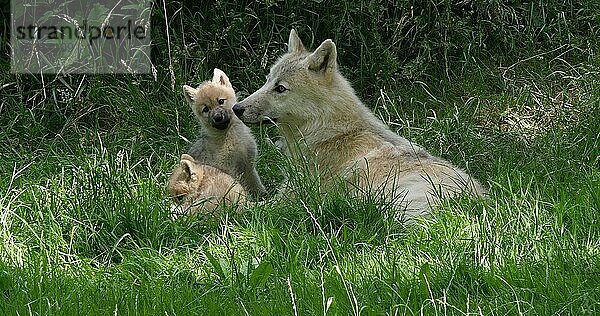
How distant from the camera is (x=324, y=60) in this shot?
664 cm

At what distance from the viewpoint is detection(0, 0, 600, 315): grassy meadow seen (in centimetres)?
444

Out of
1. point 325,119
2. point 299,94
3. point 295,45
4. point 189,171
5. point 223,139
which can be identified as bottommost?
point 223,139

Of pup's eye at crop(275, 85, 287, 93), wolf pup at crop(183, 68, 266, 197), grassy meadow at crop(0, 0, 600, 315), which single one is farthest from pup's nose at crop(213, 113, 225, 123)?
pup's eye at crop(275, 85, 287, 93)

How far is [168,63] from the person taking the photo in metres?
8.80

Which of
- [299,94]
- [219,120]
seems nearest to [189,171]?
[219,120]

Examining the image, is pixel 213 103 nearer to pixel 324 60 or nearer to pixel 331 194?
pixel 324 60

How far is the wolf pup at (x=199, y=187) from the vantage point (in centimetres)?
610

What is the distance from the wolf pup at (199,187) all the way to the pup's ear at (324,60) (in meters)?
1.00

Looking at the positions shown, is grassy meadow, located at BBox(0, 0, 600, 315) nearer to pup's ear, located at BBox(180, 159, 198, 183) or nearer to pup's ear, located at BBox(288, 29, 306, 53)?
pup's ear, located at BBox(180, 159, 198, 183)

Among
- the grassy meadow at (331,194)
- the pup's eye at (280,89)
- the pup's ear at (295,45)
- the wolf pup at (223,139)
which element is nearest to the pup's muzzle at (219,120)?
the wolf pup at (223,139)

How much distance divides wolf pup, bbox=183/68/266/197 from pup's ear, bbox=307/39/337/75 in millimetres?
816

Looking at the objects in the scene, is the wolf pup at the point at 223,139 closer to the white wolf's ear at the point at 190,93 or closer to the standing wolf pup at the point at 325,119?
the white wolf's ear at the point at 190,93

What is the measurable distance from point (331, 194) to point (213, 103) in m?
1.82

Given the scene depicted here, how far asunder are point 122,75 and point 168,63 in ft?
1.47
